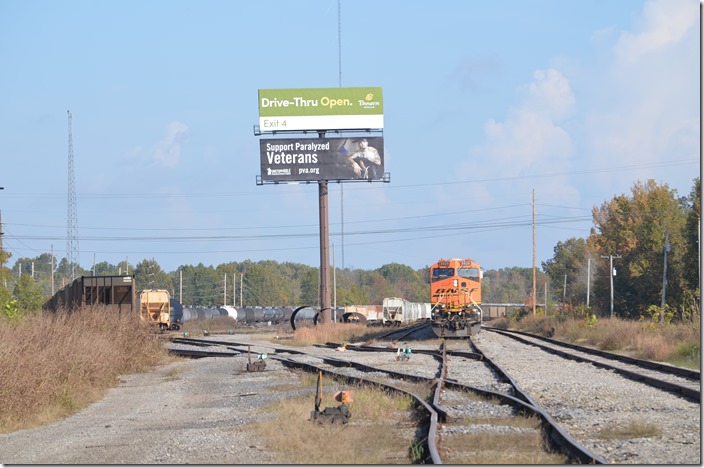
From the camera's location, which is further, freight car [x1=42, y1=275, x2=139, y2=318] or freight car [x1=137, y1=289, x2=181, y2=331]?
freight car [x1=137, y1=289, x2=181, y2=331]

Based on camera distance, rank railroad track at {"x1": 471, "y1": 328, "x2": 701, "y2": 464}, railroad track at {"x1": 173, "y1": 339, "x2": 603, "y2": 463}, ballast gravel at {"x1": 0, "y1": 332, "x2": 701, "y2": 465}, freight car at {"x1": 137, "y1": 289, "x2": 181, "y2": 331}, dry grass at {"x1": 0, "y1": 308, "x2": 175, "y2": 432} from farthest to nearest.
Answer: freight car at {"x1": 137, "y1": 289, "x2": 181, "y2": 331} < dry grass at {"x1": 0, "y1": 308, "x2": 175, "y2": 432} < ballast gravel at {"x1": 0, "y1": 332, "x2": 701, "y2": 465} < railroad track at {"x1": 471, "y1": 328, "x2": 701, "y2": 464} < railroad track at {"x1": 173, "y1": 339, "x2": 603, "y2": 463}

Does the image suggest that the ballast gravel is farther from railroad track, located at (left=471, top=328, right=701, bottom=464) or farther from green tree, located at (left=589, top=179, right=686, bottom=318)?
green tree, located at (left=589, top=179, right=686, bottom=318)

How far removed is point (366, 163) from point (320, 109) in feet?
15.9

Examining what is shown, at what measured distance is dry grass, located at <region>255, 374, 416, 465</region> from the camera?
9.87m

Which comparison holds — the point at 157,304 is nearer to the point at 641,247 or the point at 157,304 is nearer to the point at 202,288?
the point at 641,247

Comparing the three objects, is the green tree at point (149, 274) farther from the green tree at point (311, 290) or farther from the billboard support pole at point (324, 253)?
the billboard support pole at point (324, 253)

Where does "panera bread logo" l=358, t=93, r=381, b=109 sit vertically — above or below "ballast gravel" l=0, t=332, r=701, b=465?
above

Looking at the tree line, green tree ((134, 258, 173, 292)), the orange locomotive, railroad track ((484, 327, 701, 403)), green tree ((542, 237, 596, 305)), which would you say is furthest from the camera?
green tree ((134, 258, 173, 292))

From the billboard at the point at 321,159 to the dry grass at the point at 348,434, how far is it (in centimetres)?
4353

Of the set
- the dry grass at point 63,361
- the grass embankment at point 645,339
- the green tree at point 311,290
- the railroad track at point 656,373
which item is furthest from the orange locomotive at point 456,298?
the green tree at point 311,290

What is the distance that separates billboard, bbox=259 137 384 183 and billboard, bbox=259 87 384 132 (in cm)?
96

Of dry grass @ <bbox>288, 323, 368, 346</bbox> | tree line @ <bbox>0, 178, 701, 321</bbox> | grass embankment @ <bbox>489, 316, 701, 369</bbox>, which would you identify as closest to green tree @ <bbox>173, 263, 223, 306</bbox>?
tree line @ <bbox>0, 178, 701, 321</bbox>

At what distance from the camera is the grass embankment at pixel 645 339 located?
2378cm

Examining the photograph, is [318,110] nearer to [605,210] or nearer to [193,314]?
[193,314]
